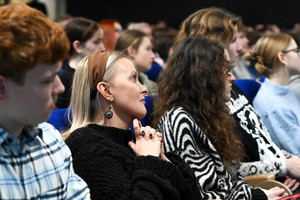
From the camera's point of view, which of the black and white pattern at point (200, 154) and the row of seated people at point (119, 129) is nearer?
the row of seated people at point (119, 129)

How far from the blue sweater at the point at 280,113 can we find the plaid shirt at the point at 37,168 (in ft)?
5.77

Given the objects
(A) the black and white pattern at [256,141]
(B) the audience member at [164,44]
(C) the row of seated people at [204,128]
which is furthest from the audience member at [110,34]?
(C) the row of seated people at [204,128]

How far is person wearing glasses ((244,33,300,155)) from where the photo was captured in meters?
2.87

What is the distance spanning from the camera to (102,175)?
158 cm

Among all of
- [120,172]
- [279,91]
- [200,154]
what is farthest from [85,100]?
[279,91]

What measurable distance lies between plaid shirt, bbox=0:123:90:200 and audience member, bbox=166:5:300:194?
3.99 ft

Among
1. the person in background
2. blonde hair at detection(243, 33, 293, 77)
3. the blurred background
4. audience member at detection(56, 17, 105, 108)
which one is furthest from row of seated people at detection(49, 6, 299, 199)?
the blurred background

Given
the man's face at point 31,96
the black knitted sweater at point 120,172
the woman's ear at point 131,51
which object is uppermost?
the man's face at point 31,96

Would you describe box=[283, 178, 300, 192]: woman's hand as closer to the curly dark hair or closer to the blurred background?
the curly dark hair

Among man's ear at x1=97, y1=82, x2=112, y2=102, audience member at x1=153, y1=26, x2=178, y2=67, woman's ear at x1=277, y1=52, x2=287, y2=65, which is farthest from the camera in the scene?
audience member at x1=153, y1=26, x2=178, y2=67

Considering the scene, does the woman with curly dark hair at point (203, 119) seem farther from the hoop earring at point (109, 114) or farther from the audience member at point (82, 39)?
the audience member at point (82, 39)

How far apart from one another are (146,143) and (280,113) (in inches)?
56.2

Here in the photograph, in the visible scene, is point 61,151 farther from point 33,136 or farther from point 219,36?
point 219,36

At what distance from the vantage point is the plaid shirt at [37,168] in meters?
1.16
